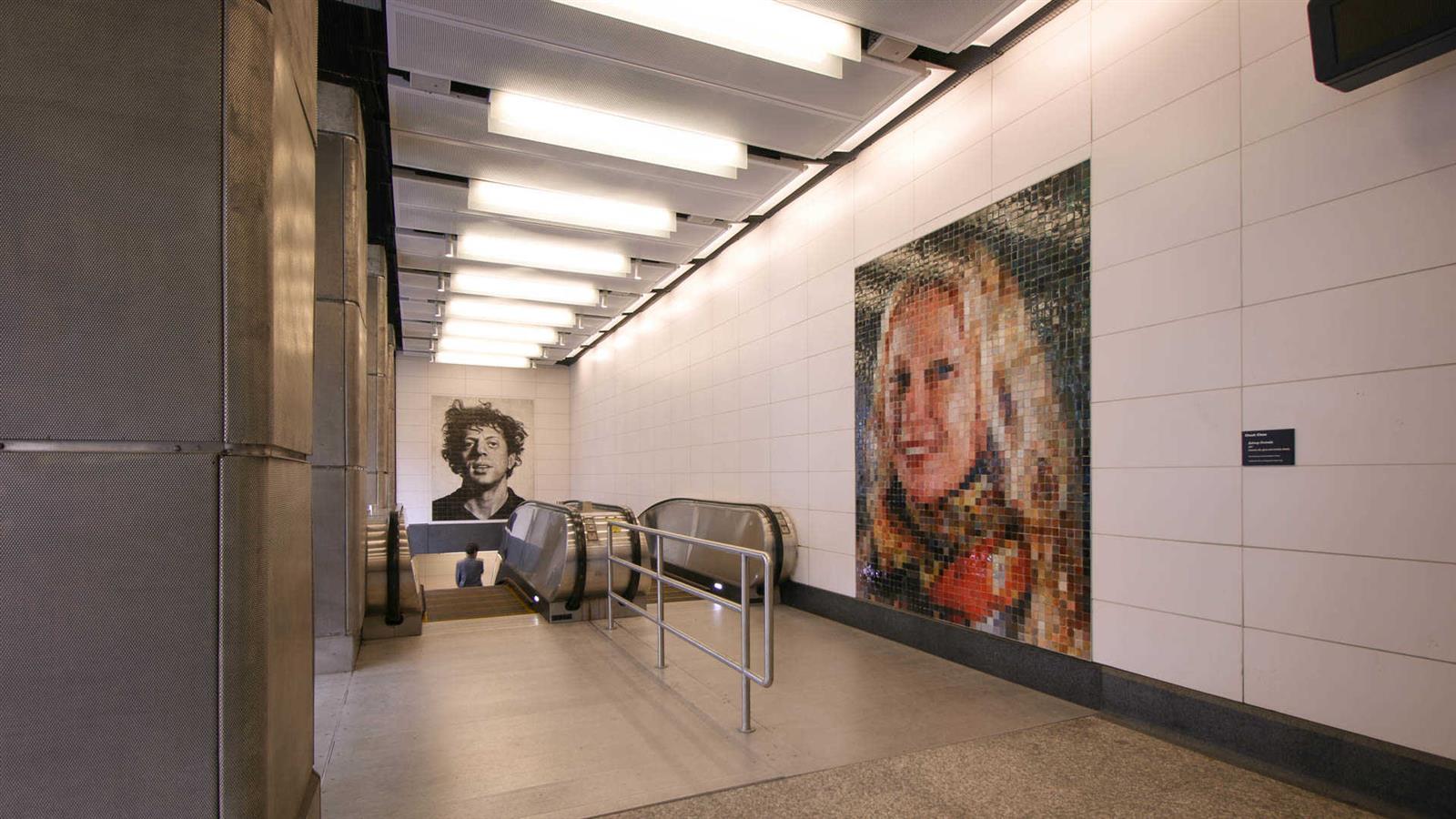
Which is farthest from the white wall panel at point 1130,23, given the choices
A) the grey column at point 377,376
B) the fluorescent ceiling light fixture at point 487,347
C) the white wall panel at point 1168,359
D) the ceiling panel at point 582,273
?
the fluorescent ceiling light fixture at point 487,347

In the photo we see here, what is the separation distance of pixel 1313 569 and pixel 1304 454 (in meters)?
0.50

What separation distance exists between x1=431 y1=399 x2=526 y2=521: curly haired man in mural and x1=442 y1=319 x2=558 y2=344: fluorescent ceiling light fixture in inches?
156

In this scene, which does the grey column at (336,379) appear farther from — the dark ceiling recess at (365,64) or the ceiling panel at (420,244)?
the ceiling panel at (420,244)

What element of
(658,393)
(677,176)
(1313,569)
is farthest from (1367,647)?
(658,393)

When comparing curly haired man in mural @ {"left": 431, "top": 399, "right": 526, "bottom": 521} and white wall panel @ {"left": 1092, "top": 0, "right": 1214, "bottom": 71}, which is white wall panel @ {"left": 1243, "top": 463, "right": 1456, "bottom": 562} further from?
curly haired man in mural @ {"left": 431, "top": 399, "right": 526, "bottom": 521}

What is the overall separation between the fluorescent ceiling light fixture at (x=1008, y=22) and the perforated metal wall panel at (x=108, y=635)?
15.5ft

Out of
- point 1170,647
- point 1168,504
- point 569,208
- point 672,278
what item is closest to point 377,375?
point 569,208

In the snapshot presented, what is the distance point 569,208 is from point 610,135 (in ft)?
5.54

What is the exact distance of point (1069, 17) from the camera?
459 centimetres

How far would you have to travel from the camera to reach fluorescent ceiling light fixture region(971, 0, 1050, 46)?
4.69 m

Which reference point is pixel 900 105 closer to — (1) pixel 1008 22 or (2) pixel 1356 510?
(1) pixel 1008 22

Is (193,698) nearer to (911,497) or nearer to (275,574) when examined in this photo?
(275,574)

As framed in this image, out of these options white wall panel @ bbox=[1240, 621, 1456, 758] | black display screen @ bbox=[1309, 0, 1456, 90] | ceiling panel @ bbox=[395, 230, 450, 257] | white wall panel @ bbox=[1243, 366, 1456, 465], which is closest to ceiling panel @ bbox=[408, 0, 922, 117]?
black display screen @ bbox=[1309, 0, 1456, 90]

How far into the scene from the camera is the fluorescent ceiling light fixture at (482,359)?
16188 mm
